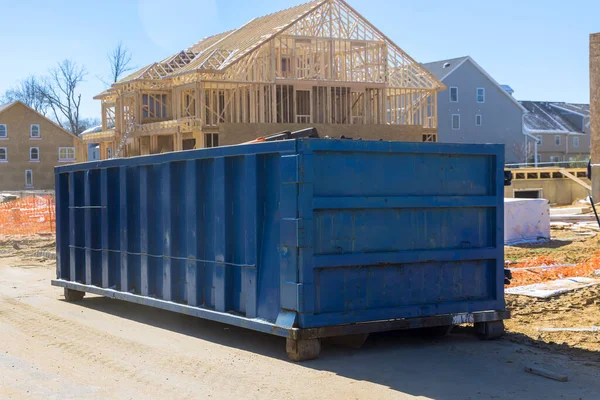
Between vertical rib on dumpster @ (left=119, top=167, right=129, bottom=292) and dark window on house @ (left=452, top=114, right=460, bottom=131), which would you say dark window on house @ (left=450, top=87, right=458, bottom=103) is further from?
vertical rib on dumpster @ (left=119, top=167, right=129, bottom=292)

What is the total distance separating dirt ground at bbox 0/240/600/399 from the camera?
6793 millimetres

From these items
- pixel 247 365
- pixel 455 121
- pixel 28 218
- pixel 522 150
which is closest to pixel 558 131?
pixel 522 150

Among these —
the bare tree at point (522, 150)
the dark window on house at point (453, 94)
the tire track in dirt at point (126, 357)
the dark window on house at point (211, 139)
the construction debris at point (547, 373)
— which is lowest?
the tire track in dirt at point (126, 357)

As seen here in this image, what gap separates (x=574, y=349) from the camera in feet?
27.3

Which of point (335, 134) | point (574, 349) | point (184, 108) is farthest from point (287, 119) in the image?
point (574, 349)

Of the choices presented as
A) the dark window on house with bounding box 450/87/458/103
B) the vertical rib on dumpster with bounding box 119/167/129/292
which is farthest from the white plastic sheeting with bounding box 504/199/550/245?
the dark window on house with bounding box 450/87/458/103

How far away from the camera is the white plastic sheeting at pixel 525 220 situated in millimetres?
21141

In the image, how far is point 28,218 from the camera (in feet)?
107

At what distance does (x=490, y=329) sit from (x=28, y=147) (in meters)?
71.9

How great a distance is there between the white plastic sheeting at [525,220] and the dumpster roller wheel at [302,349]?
14.0m

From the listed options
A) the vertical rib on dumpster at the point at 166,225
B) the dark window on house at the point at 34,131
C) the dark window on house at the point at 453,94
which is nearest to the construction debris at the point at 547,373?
the vertical rib on dumpster at the point at 166,225

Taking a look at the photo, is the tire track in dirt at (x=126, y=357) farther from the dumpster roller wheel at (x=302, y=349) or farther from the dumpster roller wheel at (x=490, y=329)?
the dumpster roller wheel at (x=490, y=329)

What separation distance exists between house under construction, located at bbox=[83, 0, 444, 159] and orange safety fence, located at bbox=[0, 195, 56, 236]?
640cm

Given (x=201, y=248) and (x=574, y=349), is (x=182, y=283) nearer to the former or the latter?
(x=201, y=248)
